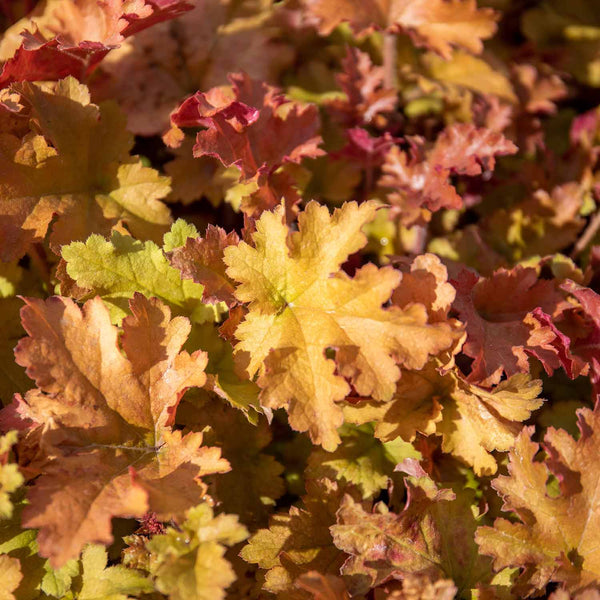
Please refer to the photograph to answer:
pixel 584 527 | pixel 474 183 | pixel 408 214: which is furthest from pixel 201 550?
pixel 474 183

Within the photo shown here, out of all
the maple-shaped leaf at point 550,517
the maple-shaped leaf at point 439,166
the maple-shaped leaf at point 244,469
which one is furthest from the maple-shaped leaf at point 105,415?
the maple-shaped leaf at point 439,166

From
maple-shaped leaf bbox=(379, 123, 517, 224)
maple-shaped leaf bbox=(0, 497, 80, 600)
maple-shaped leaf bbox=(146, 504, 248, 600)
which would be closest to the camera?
maple-shaped leaf bbox=(146, 504, 248, 600)

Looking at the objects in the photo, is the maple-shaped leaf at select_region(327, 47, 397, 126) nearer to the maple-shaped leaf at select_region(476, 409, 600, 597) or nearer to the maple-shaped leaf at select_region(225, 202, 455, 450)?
the maple-shaped leaf at select_region(225, 202, 455, 450)

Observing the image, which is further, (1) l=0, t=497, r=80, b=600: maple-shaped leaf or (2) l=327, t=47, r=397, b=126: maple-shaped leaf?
(2) l=327, t=47, r=397, b=126: maple-shaped leaf

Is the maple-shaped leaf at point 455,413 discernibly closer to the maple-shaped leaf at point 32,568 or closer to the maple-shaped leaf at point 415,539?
the maple-shaped leaf at point 415,539

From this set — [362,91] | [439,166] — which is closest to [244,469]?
[439,166]

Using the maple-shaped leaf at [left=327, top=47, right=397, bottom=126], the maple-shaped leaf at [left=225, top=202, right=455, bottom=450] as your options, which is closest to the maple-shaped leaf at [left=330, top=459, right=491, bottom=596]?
the maple-shaped leaf at [left=225, top=202, right=455, bottom=450]

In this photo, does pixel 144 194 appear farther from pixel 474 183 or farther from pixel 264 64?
pixel 474 183
